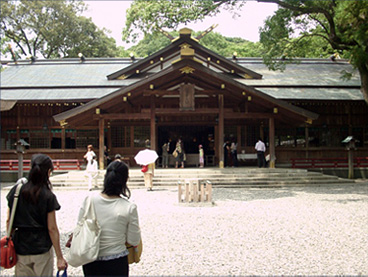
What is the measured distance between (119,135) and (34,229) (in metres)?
16.3

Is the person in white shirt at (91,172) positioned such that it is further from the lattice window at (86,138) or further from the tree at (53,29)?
the tree at (53,29)

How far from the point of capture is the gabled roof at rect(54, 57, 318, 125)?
1509 cm

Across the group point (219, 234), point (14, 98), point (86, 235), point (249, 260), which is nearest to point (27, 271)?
point (86, 235)

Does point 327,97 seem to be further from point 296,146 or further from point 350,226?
point 350,226

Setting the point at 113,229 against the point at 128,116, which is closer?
the point at 113,229

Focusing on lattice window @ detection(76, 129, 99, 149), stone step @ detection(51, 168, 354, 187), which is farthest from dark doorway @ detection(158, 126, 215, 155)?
stone step @ detection(51, 168, 354, 187)

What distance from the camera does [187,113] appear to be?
16922 mm

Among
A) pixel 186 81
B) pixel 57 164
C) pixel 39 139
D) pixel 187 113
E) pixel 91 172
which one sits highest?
pixel 186 81

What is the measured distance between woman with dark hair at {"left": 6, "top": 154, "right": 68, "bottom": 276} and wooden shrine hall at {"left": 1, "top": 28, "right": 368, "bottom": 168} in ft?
41.1

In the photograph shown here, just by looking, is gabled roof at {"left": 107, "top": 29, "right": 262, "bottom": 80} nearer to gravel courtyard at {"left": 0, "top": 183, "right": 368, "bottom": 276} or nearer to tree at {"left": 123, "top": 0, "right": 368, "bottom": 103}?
tree at {"left": 123, "top": 0, "right": 368, "bottom": 103}

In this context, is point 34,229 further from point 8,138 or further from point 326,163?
point 8,138

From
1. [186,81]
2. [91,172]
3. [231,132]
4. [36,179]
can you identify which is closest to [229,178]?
[186,81]

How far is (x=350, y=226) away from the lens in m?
7.37

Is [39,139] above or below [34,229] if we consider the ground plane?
above
